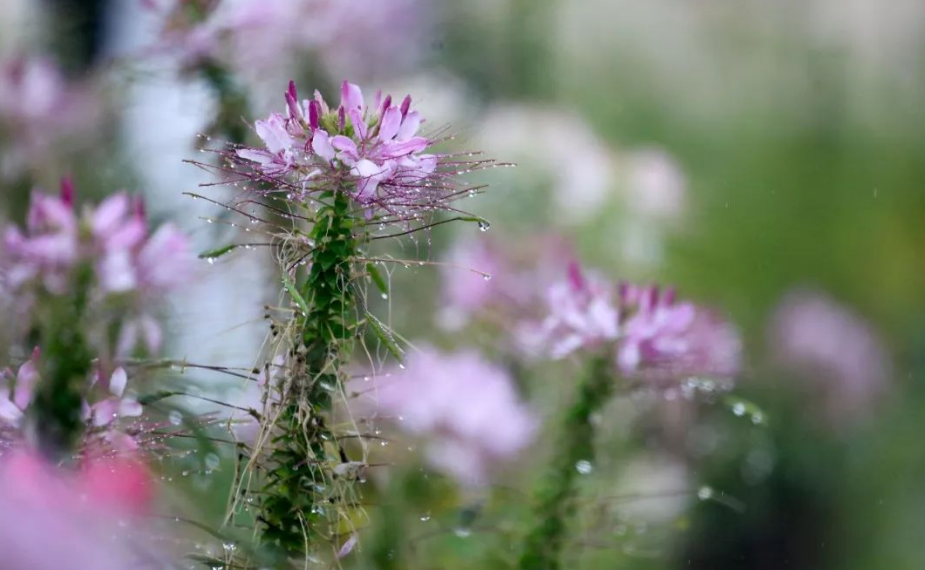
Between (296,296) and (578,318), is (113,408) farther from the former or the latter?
(578,318)

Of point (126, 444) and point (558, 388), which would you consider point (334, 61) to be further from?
point (126, 444)

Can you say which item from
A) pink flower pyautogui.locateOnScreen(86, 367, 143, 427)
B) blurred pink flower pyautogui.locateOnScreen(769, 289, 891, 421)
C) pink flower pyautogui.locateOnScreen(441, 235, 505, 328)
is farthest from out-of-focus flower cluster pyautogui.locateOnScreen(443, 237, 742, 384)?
blurred pink flower pyautogui.locateOnScreen(769, 289, 891, 421)

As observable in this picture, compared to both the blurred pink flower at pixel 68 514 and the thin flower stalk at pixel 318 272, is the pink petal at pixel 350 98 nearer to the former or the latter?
the thin flower stalk at pixel 318 272

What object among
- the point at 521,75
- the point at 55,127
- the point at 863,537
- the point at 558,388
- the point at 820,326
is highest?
the point at 55,127

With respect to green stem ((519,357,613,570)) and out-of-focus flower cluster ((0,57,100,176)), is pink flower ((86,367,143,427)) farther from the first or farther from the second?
out-of-focus flower cluster ((0,57,100,176))

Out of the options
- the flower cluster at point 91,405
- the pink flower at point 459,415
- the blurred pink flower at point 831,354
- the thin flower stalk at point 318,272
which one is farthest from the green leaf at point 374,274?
the blurred pink flower at point 831,354

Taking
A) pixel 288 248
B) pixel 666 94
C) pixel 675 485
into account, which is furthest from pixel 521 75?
pixel 288 248
